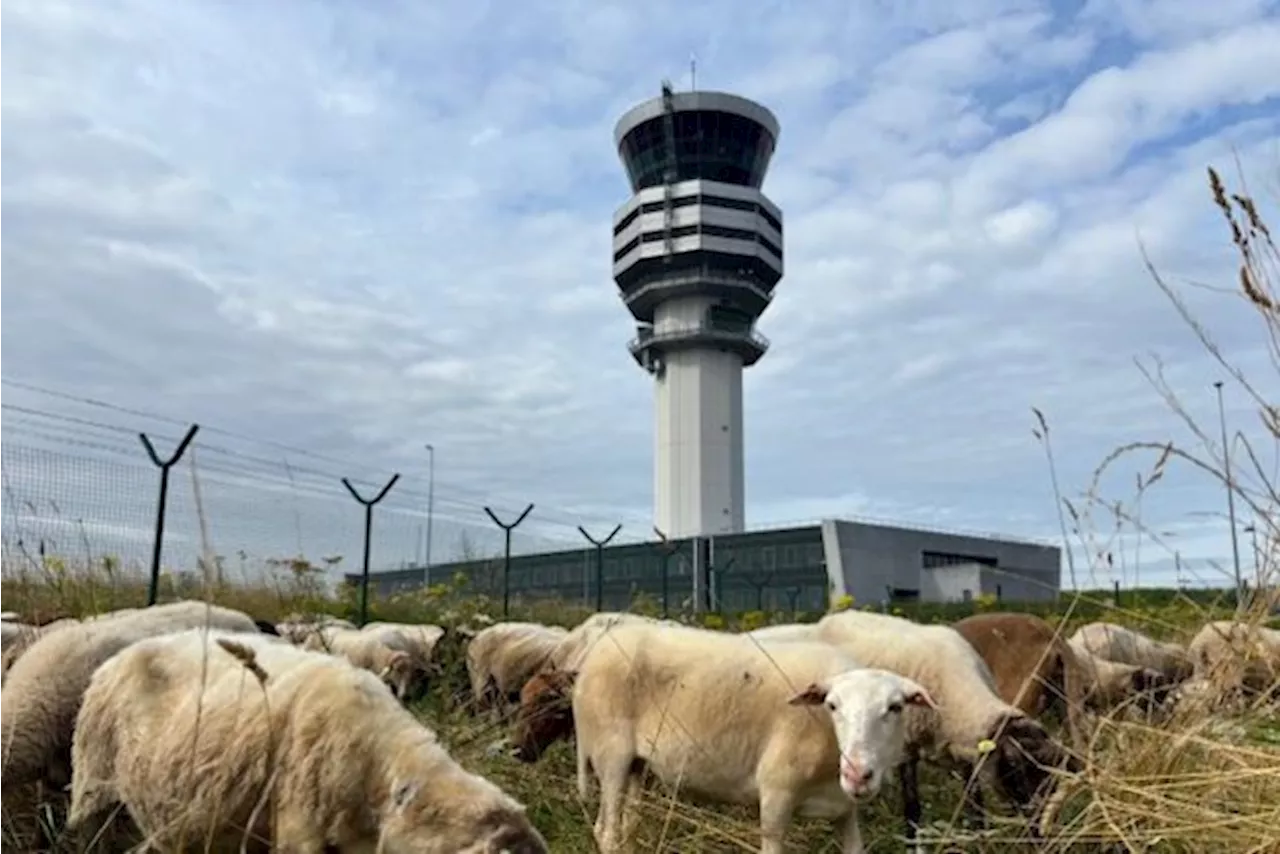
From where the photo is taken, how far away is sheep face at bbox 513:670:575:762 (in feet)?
25.3

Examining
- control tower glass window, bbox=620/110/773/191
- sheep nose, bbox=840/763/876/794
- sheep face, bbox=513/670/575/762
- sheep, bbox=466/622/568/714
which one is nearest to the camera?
sheep nose, bbox=840/763/876/794

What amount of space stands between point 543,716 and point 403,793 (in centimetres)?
385

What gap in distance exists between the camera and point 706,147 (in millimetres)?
77812

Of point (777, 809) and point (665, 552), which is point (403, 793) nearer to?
point (777, 809)

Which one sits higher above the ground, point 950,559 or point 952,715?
point 950,559

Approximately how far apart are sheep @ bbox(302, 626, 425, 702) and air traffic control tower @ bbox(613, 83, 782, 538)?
55934 mm

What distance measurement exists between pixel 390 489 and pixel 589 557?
4081cm

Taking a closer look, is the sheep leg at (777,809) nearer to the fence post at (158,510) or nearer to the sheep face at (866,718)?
the sheep face at (866,718)

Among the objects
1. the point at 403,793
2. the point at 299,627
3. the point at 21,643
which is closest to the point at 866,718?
the point at 403,793

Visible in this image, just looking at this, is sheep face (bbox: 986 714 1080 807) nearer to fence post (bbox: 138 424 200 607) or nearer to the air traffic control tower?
fence post (bbox: 138 424 200 607)

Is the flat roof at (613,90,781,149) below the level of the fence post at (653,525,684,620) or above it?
above

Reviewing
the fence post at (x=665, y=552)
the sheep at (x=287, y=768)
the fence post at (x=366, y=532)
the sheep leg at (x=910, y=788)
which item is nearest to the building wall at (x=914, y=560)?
the fence post at (x=665, y=552)

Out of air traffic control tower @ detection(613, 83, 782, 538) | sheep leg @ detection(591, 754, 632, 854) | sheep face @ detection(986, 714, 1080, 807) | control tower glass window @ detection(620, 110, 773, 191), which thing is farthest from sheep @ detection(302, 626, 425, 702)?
control tower glass window @ detection(620, 110, 773, 191)

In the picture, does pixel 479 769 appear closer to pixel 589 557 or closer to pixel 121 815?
pixel 121 815
